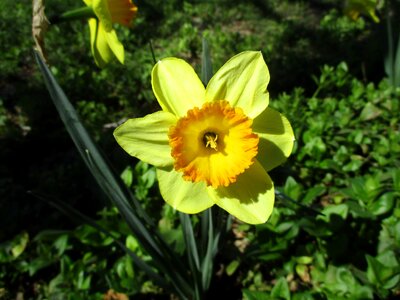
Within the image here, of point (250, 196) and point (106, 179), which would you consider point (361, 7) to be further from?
point (106, 179)

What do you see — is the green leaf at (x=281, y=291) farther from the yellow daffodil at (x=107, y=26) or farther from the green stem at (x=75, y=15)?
the green stem at (x=75, y=15)

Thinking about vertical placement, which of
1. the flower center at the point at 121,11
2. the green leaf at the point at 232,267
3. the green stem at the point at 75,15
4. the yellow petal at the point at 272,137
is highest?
the green stem at the point at 75,15

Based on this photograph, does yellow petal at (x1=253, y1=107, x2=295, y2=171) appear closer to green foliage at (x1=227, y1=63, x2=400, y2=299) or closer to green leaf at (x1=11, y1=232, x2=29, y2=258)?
green foliage at (x1=227, y1=63, x2=400, y2=299)

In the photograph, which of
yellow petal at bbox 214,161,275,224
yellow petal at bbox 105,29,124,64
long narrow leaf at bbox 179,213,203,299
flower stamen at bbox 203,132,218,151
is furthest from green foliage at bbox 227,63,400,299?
yellow petal at bbox 105,29,124,64

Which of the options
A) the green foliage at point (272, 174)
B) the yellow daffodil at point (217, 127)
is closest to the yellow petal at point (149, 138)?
the yellow daffodil at point (217, 127)

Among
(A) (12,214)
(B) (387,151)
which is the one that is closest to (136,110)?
(A) (12,214)

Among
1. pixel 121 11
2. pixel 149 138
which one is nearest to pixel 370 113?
pixel 121 11
